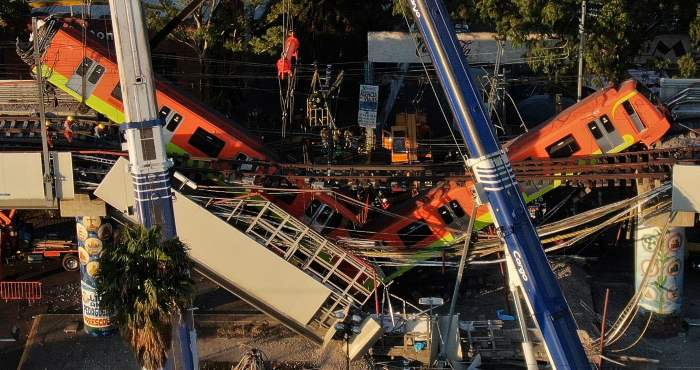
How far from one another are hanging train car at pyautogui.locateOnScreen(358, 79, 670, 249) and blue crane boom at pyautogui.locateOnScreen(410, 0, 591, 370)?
697 cm

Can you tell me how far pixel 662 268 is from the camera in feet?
87.8

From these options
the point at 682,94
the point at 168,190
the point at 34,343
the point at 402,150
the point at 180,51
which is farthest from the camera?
the point at 180,51

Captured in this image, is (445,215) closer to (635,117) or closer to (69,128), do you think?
(635,117)

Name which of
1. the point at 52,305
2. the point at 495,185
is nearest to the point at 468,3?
the point at 495,185

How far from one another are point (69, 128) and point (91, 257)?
5.10 metres

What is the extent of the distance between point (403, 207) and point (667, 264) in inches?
325

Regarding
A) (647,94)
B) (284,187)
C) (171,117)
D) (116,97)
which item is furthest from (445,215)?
(116,97)

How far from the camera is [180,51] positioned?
40.1m

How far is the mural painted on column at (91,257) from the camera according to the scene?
26656mm

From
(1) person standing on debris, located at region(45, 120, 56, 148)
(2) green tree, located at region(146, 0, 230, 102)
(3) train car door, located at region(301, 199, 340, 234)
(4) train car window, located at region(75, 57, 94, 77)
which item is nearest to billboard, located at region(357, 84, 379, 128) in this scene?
(2) green tree, located at region(146, 0, 230, 102)

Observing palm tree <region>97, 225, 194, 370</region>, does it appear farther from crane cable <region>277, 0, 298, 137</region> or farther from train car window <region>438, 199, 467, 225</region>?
crane cable <region>277, 0, 298, 137</region>

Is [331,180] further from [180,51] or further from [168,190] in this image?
[180,51]

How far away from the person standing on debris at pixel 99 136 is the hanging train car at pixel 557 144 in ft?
30.9

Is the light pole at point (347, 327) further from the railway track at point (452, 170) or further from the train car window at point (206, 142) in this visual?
the train car window at point (206, 142)
